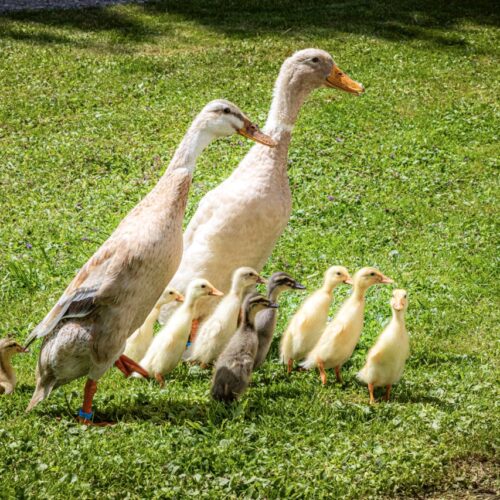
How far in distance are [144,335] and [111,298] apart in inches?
56.0

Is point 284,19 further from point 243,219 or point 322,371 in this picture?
point 322,371

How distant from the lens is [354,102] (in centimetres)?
1370

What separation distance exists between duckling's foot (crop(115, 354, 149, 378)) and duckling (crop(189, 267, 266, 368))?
0.54m

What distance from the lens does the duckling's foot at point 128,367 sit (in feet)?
22.6

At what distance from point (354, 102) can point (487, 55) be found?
→ 3.59 m

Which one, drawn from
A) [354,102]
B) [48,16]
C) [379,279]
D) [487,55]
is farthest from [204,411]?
[48,16]

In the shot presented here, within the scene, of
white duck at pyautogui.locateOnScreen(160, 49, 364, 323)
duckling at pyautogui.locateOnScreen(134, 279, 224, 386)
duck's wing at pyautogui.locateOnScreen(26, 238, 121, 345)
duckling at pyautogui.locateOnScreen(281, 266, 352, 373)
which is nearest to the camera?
duck's wing at pyautogui.locateOnScreen(26, 238, 121, 345)

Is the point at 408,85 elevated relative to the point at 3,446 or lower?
elevated

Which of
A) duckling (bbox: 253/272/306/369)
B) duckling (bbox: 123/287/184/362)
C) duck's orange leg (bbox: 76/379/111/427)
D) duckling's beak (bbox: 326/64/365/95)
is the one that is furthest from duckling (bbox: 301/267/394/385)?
duckling's beak (bbox: 326/64/365/95)

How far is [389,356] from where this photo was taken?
21.7 feet

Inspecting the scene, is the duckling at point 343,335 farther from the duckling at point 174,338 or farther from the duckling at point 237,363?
the duckling at point 174,338

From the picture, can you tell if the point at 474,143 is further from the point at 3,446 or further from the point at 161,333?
the point at 3,446

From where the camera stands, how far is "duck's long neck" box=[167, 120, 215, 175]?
21.2ft

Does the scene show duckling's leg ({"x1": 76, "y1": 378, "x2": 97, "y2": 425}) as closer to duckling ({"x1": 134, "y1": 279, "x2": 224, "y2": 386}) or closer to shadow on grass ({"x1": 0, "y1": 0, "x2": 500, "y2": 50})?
duckling ({"x1": 134, "y1": 279, "x2": 224, "y2": 386})
